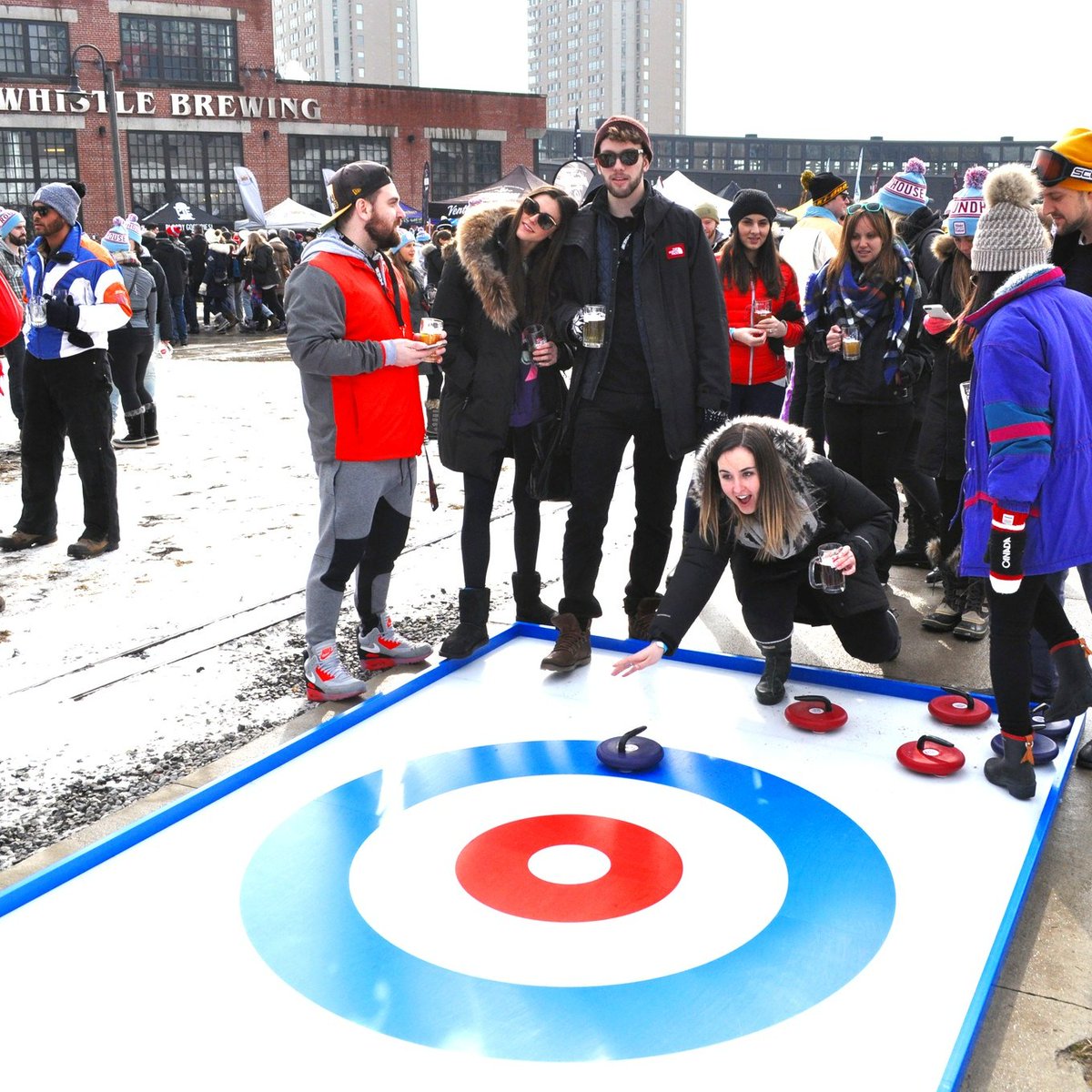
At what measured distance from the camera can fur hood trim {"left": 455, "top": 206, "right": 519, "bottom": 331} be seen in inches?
167

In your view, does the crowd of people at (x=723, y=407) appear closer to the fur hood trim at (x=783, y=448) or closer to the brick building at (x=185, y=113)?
the fur hood trim at (x=783, y=448)

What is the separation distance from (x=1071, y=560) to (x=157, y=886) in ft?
8.35

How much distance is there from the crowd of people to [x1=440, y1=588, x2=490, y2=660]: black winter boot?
0.01 meters

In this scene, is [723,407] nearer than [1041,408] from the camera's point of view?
No

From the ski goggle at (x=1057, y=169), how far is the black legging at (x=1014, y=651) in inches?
48.6

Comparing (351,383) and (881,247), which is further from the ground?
(881,247)

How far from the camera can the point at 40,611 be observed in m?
5.29

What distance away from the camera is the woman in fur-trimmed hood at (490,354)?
427cm

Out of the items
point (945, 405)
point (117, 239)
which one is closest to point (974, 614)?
point (945, 405)

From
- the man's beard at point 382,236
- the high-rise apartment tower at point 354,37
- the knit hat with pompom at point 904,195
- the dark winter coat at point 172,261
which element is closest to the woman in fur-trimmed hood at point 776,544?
the man's beard at point 382,236

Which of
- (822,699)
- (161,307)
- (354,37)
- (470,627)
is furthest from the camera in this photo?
(354,37)

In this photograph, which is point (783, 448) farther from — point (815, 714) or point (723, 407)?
point (815, 714)

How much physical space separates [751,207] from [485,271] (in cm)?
180

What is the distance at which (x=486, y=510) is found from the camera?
4516 millimetres
